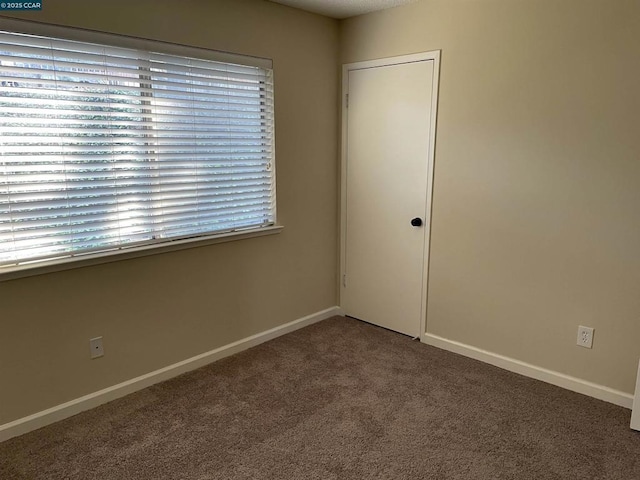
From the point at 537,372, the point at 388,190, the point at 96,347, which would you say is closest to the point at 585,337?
the point at 537,372

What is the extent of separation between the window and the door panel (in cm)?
76

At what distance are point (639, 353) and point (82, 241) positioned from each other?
3.04 metres

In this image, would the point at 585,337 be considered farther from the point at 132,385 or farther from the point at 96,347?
the point at 96,347

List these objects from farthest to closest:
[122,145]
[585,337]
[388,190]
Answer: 1. [388,190]
2. [585,337]
3. [122,145]

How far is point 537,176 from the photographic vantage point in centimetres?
271

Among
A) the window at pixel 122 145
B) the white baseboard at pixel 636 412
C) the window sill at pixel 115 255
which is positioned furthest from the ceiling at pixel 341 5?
the white baseboard at pixel 636 412

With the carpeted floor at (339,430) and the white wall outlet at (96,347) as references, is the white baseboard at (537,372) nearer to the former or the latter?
the carpeted floor at (339,430)

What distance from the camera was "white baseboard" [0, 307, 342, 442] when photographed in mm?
2338

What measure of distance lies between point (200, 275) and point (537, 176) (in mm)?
2151

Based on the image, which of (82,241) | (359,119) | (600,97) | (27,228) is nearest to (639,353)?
(600,97)

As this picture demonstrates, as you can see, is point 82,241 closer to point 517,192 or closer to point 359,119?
point 359,119

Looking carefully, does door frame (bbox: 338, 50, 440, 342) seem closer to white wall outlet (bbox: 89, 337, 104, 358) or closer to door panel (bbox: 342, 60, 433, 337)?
door panel (bbox: 342, 60, 433, 337)

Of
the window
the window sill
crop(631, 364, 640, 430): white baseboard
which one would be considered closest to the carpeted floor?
crop(631, 364, 640, 430): white baseboard

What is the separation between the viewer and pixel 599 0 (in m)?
2.37
